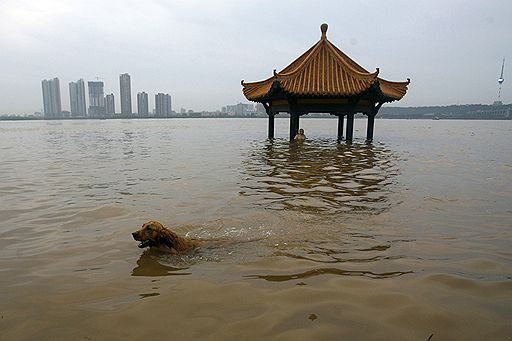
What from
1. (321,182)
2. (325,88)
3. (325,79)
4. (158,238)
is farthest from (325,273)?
(325,79)

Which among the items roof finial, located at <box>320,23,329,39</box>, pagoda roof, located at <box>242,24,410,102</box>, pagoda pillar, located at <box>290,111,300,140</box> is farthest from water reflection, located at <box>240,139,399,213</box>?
roof finial, located at <box>320,23,329,39</box>

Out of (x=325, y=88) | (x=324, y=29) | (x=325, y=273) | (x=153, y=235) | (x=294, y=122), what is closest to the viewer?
(x=325, y=273)

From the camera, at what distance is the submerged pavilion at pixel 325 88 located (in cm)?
1460

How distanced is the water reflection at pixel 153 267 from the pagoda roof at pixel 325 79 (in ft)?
37.3

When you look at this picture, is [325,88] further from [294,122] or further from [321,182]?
[321,182]

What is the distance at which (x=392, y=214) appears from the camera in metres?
5.25

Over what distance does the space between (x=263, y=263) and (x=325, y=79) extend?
1296cm

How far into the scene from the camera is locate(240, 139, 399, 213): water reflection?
582cm

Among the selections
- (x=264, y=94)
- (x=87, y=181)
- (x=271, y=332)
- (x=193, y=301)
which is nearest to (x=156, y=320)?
(x=193, y=301)

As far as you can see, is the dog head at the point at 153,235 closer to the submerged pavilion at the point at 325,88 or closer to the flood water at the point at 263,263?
the flood water at the point at 263,263

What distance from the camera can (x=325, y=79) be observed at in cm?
1538

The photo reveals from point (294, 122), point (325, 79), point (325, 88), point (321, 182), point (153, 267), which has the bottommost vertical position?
point (153, 267)

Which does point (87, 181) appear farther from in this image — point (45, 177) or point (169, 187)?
point (169, 187)

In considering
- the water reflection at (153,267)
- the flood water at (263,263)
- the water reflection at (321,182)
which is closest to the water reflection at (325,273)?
the flood water at (263,263)
